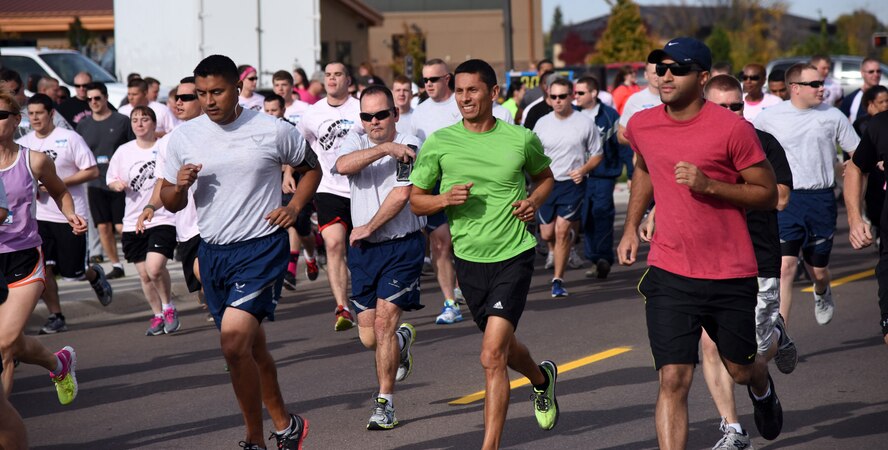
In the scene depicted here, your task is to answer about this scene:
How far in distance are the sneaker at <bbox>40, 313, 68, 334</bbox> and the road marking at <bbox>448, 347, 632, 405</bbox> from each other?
472 centimetres

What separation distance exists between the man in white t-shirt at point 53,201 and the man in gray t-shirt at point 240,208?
4.56m

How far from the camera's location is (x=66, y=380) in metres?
7.95

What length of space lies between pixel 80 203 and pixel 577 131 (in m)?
4.76

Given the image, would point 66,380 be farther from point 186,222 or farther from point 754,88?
point 754,88

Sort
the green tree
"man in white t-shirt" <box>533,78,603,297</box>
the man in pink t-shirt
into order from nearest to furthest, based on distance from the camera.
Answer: the man in pink t-shirt → "man in white t-shirt" <box>533,78,603,297</box> → the green tree

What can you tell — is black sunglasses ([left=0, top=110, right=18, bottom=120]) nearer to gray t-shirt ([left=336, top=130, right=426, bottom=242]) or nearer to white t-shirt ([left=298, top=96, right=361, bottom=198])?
gray t-shirt ([left=336, top=130, right=426, bottom=242])

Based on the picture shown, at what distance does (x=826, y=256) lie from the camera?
978cm

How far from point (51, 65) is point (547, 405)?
54.0 ft

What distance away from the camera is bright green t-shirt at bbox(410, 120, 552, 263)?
6676 millimetres

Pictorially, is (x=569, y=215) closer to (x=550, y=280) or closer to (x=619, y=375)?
(x=550, y=280)

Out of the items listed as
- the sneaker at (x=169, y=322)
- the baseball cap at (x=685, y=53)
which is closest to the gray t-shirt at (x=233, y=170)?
the baseball cap at (x=685, y=53)

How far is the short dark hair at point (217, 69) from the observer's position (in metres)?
6.46

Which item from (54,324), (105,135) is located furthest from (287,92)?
(54,324)

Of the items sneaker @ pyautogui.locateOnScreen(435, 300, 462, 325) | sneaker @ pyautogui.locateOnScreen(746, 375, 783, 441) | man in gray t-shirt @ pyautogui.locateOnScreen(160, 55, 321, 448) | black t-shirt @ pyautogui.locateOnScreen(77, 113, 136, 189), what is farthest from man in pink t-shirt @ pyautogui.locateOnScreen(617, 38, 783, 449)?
black t-shirt @ pyautogui.locateOnScreen(77, 113, 136, 189)
